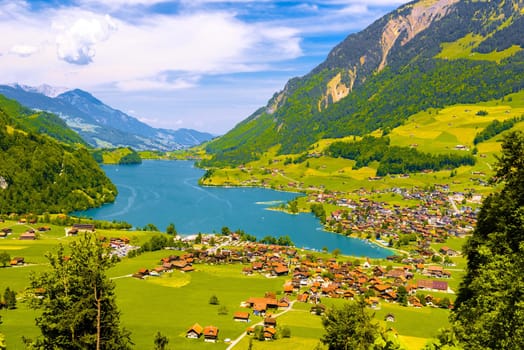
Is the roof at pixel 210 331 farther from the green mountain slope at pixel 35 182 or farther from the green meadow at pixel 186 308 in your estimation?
the green mountain slope at pixel 35 182

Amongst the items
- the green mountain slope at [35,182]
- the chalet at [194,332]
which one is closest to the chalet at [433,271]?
the chalet at [194,332]

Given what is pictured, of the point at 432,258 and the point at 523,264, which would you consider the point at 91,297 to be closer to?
the point at 523,264

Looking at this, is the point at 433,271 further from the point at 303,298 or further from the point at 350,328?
the point at 350,328

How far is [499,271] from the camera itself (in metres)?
17.5

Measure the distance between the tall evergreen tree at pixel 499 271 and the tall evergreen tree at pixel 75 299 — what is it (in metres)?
16.5

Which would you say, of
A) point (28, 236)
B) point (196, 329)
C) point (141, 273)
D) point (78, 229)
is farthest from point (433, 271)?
point (28, 236)

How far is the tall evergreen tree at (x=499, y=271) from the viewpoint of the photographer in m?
15.8

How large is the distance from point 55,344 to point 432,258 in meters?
102

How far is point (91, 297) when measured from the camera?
63.7 feet

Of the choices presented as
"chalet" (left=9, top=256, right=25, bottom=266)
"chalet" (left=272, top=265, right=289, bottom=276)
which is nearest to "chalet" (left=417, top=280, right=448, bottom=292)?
"chalet" (left=272, top=265, right=289, bottom=276)

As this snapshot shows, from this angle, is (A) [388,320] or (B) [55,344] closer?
(B) [55,344]

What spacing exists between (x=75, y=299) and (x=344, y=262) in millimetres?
86928

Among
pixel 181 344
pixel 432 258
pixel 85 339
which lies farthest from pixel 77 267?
pixel 432 258

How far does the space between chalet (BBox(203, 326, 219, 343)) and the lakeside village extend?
12 cm
